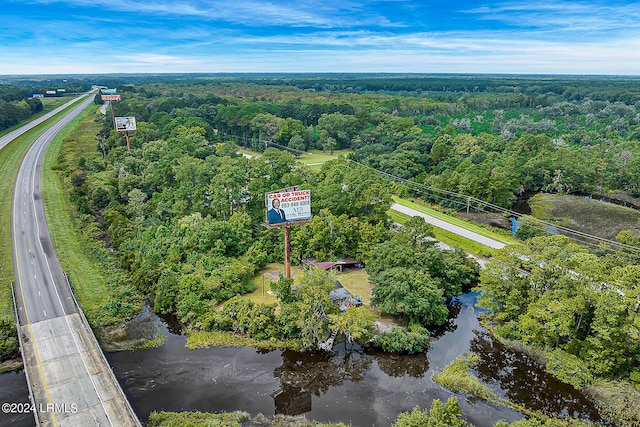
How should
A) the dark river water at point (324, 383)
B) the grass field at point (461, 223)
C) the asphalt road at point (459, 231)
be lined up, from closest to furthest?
the dark river water at point (324, 383)
the asphalt road at point (459, 231)
the grass field at point (461, 223)

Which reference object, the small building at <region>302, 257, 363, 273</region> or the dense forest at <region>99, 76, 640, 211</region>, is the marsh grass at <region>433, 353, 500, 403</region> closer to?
the small building at <region>302, 257, 363, 273</region>

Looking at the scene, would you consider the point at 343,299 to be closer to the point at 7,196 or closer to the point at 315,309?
the point at 315,309

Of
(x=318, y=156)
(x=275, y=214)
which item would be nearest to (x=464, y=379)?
(x=275, y=214)

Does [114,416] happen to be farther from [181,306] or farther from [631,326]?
[631,326]

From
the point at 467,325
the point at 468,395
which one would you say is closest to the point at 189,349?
the point at 468,395

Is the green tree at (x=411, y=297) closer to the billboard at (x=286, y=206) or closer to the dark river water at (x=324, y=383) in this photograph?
the dark river water at (x=324, y=383)

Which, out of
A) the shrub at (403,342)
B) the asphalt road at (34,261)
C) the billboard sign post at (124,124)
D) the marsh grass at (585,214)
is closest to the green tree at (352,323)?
the shrub at (403,342)

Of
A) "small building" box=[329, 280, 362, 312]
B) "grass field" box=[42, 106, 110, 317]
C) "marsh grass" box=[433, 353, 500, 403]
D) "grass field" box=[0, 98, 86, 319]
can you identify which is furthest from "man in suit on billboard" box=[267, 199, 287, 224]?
"grass field" box=[0, 98, 86, 319]
